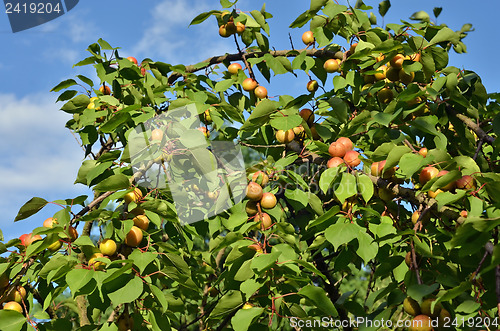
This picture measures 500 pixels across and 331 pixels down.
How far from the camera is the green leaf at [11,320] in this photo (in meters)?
1.75

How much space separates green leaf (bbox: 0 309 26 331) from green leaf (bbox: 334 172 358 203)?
4.31ft

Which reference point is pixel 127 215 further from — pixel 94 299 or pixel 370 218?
pixel 370 218

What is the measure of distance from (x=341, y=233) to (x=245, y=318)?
0.46 metres

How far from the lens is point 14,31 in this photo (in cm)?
340

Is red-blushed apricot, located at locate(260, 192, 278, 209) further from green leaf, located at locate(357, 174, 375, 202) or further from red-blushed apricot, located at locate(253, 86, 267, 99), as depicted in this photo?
red-blushed apricot, located at locate(253, 86, 267, 99)

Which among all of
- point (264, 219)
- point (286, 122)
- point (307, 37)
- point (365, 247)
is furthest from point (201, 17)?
point (365, 247)

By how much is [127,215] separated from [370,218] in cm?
103

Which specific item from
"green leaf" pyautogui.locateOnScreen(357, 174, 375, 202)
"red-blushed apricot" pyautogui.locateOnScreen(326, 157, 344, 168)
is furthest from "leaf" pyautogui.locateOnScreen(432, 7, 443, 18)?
"green leaf" pyautogui.locateOnScreen(357, 174, 375, 202)

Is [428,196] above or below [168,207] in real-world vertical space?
below

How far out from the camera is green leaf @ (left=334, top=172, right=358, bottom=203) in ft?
5.80

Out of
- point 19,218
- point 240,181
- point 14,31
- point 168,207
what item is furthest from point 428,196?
point 14,31

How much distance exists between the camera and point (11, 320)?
1773mm

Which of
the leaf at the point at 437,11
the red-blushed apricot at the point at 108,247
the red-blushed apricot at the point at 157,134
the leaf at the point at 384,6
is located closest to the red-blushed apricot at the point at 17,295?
the red-blushed apricot at the point at 108,247

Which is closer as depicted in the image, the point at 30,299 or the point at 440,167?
the point at 440,167
